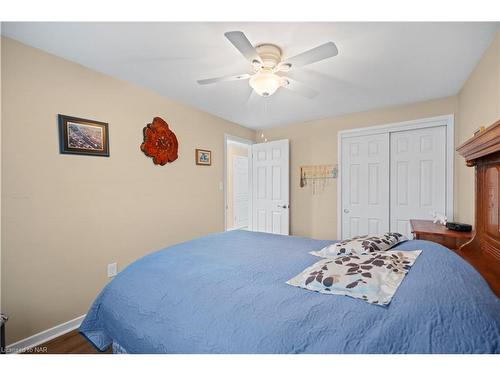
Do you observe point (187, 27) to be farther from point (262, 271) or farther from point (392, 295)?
point (392, 295)

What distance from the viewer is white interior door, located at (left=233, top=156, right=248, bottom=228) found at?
5.55 meters

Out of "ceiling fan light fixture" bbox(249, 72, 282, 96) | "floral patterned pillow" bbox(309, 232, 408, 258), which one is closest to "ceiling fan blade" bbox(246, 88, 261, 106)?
"ceiling fan light fixture" bbox(249, 72, 282, 96)

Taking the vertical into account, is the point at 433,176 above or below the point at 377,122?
below

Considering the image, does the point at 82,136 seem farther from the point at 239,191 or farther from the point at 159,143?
the point at 239,191

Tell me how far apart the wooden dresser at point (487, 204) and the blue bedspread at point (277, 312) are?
19cm

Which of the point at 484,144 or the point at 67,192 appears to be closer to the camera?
the point at 484,144

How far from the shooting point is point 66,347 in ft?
5.70

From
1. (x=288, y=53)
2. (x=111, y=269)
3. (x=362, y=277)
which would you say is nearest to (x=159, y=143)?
(x=111, y=269)

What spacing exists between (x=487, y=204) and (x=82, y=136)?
298 cm

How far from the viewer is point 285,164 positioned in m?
3.80

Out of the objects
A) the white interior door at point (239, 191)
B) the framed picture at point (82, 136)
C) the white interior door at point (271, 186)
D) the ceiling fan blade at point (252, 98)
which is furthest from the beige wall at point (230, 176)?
the framed picture at point (82, 136)

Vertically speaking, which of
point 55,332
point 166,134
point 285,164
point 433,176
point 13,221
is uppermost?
point 166,134
